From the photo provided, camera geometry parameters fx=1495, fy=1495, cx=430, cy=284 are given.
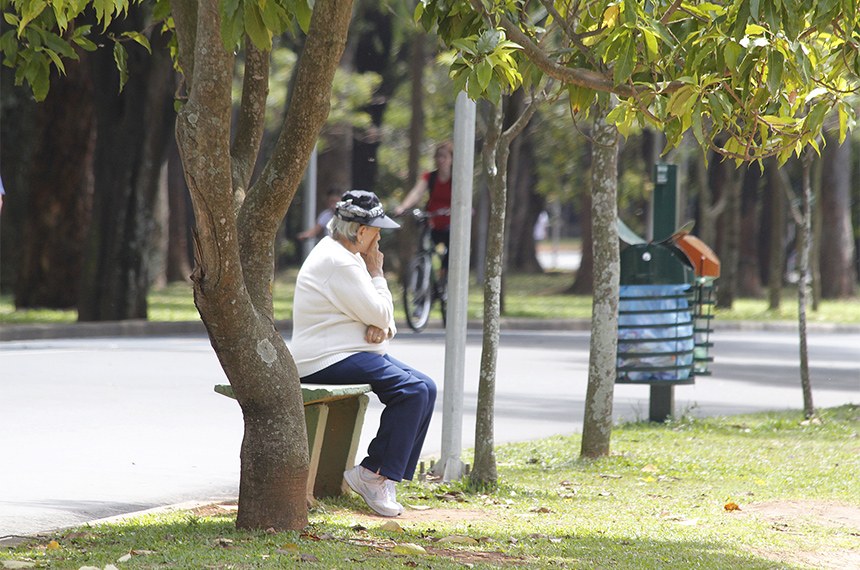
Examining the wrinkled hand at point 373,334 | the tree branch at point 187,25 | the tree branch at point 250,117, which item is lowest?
the wrinkled hand at point 373,334

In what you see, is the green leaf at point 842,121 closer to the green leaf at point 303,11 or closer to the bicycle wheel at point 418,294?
the green leaf at point 303,11

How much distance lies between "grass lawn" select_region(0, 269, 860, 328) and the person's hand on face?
1131cm

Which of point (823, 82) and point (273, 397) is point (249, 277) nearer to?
point (273, 397)

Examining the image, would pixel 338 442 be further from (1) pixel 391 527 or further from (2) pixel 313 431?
(1) pixel 391 527

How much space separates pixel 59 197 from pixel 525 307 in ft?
27.4

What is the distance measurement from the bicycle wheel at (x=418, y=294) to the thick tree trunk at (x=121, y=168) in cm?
353

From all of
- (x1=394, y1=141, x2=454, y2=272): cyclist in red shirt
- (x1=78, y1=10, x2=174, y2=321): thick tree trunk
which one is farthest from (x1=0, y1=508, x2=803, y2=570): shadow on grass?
(x1=78, y1=10, x2=174, y2=321): thick tree trunk

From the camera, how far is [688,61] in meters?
5.69

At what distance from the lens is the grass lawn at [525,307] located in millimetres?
20109

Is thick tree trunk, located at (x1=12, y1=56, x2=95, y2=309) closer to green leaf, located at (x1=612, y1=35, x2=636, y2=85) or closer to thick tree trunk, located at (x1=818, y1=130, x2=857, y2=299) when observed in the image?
green leaf, located at (x1=612, y1=35, x2=636, y2=85)

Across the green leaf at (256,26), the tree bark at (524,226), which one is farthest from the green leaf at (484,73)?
the tree bark at (524,226)

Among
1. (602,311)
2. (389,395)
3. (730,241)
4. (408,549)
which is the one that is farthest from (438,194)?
(730,241)

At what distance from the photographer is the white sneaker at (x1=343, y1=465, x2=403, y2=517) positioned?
686 centimetres

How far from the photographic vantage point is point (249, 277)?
6219 millimetres
